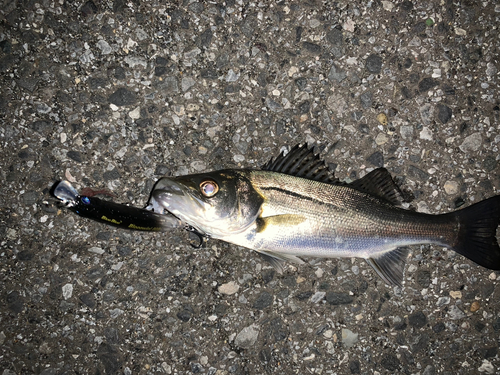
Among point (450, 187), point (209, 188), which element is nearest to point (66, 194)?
point (209, 188)

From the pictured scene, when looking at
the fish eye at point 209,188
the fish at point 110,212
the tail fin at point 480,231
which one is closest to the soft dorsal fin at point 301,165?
the fish eye at point 209,188

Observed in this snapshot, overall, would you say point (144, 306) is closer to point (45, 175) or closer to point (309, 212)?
point (45, 175)

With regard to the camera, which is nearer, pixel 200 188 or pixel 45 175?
pixel 200 188

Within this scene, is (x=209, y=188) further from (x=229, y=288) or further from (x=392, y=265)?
(x=392, y=265)

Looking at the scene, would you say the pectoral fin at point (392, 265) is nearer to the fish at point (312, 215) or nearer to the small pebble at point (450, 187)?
the fish at point (312, 215)

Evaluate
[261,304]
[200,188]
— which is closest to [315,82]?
[200,188]

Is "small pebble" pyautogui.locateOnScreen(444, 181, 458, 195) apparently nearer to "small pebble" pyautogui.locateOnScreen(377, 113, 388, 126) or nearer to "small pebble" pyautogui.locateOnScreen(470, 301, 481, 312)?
"small pebble" pyautogui.locateOnScreen(377, 113, 388, 126)

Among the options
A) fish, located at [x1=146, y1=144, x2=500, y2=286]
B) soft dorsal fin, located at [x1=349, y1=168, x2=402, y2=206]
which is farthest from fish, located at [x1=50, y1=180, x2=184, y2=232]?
soft dorsal fin, located at [x1=349, y1=168, x2=402, y2=206]
